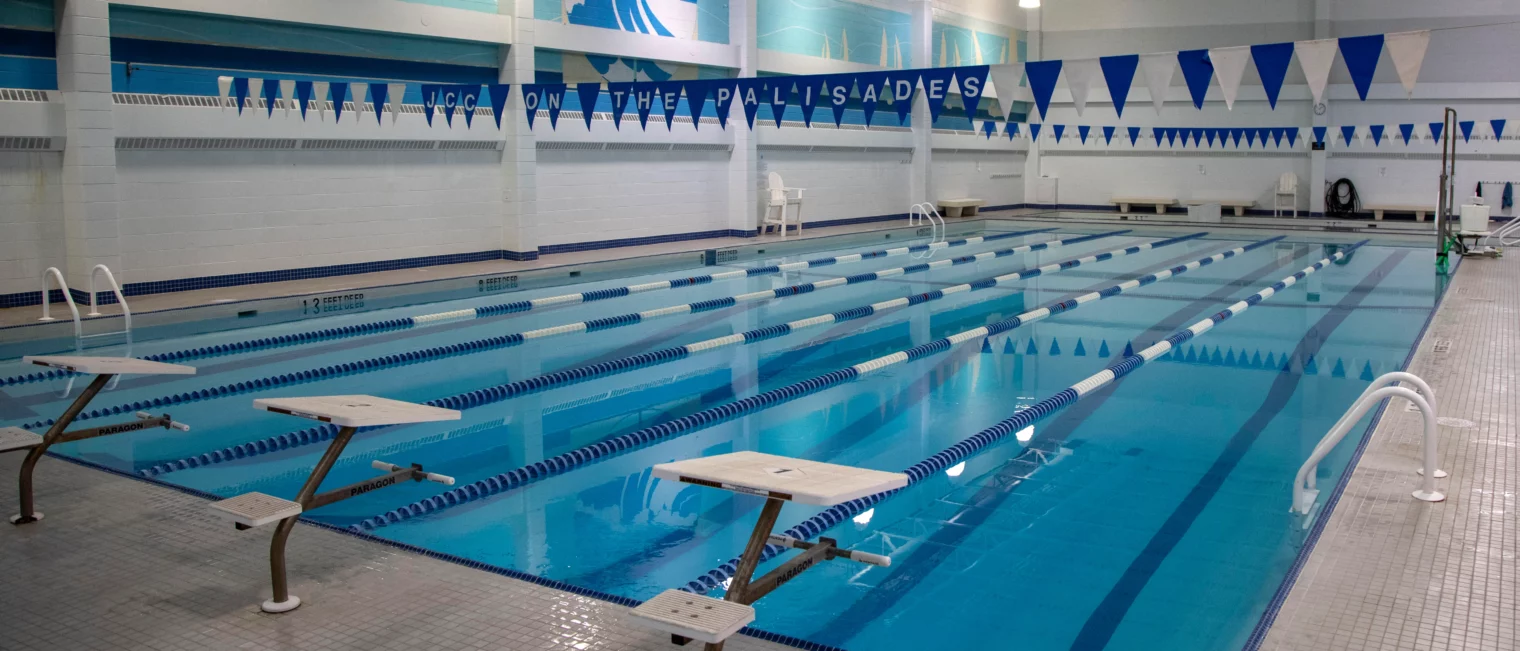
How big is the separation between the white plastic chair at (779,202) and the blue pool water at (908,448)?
609 centimetres

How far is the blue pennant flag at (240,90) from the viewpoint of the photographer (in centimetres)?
A: 995

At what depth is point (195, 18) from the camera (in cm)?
989

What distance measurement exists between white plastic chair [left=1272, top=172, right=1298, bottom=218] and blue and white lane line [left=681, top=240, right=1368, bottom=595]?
12.7 m

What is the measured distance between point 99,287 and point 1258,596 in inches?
353

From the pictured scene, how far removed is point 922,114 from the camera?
2027 cm

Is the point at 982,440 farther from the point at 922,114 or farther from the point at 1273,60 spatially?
the point at 922,114

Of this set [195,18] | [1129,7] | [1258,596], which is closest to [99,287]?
[195,18]

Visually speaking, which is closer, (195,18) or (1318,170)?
(195,18)

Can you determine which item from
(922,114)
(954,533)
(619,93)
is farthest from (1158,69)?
(922,114)

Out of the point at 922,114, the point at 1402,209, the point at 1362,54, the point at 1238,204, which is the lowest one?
the point at 1402,209

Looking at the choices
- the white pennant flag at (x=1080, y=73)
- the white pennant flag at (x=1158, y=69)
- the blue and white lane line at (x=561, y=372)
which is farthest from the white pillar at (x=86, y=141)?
the white pennant flag at (x=1158, y=69)

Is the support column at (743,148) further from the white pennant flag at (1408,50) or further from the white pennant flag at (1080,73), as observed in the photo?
the white pennant flag at (1408,50)

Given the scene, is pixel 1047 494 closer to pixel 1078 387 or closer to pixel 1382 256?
pixel 1078 387

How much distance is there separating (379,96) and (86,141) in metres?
2.51
